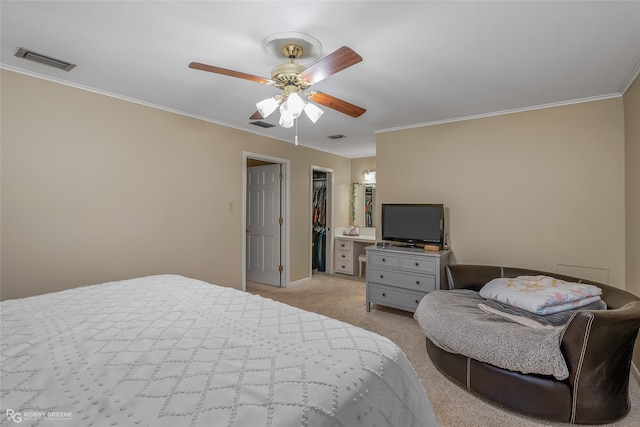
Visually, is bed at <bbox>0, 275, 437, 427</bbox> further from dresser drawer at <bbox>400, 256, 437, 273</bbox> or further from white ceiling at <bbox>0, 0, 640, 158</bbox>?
dresser drawer at <bbox>400, 256, 437, 273</bbox>

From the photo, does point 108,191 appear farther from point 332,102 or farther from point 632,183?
point 632,183

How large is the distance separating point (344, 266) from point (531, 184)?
3463mm

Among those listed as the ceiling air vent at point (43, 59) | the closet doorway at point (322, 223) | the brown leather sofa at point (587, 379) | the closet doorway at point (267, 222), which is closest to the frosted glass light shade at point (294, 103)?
the ceiling air vent at point (43, 59)

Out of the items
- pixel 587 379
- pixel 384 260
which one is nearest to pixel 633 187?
pixel 587 379

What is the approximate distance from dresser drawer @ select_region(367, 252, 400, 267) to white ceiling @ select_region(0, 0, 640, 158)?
1744 mm

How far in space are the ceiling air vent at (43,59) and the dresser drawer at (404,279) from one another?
11.6 ft

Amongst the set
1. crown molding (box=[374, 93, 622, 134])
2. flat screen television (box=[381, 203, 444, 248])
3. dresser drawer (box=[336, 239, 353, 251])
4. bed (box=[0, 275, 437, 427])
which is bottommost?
dresser drawer (box=[336, 239, 353, 251])

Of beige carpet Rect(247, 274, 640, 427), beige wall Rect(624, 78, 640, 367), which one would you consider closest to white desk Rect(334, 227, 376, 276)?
beige carpet Rect(247, 274, 640, 427)

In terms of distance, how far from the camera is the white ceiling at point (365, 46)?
166 centimetres

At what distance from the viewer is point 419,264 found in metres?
3.46

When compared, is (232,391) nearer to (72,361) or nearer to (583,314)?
(72,361)

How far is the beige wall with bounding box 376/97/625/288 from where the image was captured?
2.93 m

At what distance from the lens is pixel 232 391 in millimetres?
937

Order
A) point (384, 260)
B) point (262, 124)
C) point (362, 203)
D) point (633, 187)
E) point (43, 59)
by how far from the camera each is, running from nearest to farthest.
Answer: point (43, 59) < point (633, 187) < point (384, 260) < point (262, 124) < point (362, 203)
